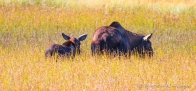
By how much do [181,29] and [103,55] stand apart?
523cm

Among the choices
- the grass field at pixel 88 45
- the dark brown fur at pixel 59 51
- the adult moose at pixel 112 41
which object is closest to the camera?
the grass field at pixel 88 45

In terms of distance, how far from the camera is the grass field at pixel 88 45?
740cm

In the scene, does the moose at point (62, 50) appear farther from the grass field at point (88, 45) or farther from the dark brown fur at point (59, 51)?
the grass field at point (88, 45)

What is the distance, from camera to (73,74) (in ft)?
26.2

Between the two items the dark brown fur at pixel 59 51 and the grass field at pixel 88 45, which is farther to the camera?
the dark brown fur at pixel 59 51

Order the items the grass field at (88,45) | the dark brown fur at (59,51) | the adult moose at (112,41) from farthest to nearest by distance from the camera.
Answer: the adult moose at (112,41), the dark brown fur at (59,51), the grass field at (88,45)

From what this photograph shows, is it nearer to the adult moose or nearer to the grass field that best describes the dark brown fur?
the grass field

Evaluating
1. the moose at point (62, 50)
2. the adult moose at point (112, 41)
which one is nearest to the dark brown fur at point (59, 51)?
the moose at point (62, 50)

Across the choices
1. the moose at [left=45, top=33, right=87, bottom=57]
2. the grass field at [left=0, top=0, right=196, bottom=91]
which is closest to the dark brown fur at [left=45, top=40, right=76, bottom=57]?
the moose at [left=45, top=33, right=87, bottom=57]

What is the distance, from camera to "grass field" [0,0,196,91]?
7398 mm

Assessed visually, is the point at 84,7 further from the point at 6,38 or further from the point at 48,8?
the point at 6,38

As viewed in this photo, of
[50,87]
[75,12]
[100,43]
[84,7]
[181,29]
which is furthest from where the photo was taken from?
[84,7]

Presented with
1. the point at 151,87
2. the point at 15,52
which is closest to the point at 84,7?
the point at 15,52

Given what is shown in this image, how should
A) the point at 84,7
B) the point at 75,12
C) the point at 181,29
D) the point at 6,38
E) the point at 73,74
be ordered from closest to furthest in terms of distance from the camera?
the point at 73,74, the point at 6,38, the point at 181,29, the point at 75,12, the point at 84,7
